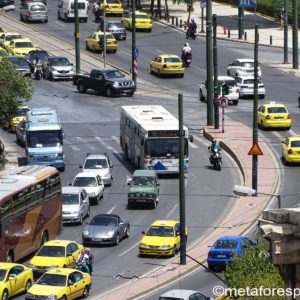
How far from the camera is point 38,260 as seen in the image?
4791 cm

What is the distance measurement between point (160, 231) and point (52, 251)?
510 centimetres

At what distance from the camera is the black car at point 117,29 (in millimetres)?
102812

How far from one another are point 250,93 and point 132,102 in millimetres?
7623

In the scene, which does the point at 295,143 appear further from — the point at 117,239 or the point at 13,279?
the point at 13,279

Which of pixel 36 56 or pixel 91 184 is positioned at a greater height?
pixel 36 56

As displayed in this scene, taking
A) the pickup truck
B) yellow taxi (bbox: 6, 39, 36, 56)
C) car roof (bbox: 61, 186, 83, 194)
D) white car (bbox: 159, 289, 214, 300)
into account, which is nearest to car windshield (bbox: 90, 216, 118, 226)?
car roof (bbox: 61, 186, 83, 194)

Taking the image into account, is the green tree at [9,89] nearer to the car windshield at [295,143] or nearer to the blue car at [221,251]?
the car windshield at [295,143]

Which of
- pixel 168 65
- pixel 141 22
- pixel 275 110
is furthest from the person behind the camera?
pixel 141 22

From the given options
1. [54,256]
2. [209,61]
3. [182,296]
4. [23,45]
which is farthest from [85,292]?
[23,45]

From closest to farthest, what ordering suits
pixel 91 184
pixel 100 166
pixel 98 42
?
Result: pixel 91 184, pixel 100 166, pixel 98 42

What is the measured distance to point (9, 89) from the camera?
2704 inches

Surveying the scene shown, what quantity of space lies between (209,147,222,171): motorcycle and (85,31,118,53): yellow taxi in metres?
33.1

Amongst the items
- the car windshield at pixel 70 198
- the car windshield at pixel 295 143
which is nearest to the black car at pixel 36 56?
the car windshield at pixel 295 143

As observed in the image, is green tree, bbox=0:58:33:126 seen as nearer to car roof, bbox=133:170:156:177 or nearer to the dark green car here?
car roof, bbox=133:170:156:177
